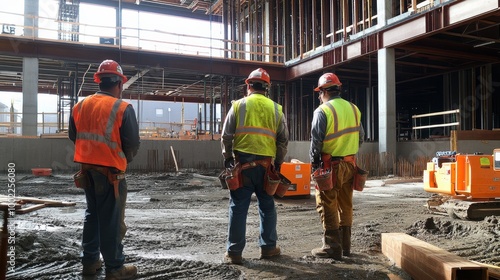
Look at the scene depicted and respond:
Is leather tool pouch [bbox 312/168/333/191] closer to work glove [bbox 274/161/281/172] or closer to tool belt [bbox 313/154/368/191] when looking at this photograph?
tool belt [bbox 313/154/368/191]

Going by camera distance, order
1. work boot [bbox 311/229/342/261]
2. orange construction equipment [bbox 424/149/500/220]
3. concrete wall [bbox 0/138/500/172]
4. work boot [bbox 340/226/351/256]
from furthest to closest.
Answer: concrete wall [bbox 0/138/500/172]
orange construction equipment [bbox 424/149/500/220]
work boot [bbox 340/226/351/256]
work boot [bbox 311/229/342/261]

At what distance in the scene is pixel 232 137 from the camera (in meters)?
4.08

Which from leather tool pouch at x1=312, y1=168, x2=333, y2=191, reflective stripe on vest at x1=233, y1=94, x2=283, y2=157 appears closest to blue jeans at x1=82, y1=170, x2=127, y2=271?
reflective stripe on vest at x1=233, y1=94, x2=283, y2=157

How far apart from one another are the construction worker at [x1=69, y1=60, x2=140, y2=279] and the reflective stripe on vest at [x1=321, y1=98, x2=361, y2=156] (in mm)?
2053

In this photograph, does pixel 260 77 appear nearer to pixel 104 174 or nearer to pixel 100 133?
pixel 100 133

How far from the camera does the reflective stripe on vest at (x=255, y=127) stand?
4.06 m

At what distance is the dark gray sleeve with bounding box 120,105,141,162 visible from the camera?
3480 mm

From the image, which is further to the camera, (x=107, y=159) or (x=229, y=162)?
(x=229, y=162)

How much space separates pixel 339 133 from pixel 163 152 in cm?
1545

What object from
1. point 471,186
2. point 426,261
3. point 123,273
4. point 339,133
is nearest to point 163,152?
point 471,186

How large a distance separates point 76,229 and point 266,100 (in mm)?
3364

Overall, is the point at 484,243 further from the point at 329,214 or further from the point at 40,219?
the point at 40,219

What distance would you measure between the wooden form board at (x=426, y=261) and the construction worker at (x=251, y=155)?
50.8 inches

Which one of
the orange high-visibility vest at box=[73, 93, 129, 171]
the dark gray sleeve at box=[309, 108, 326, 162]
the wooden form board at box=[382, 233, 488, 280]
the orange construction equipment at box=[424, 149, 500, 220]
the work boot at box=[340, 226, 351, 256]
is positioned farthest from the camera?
the orange construction equipment at box=[424, 149, 500, 220]
